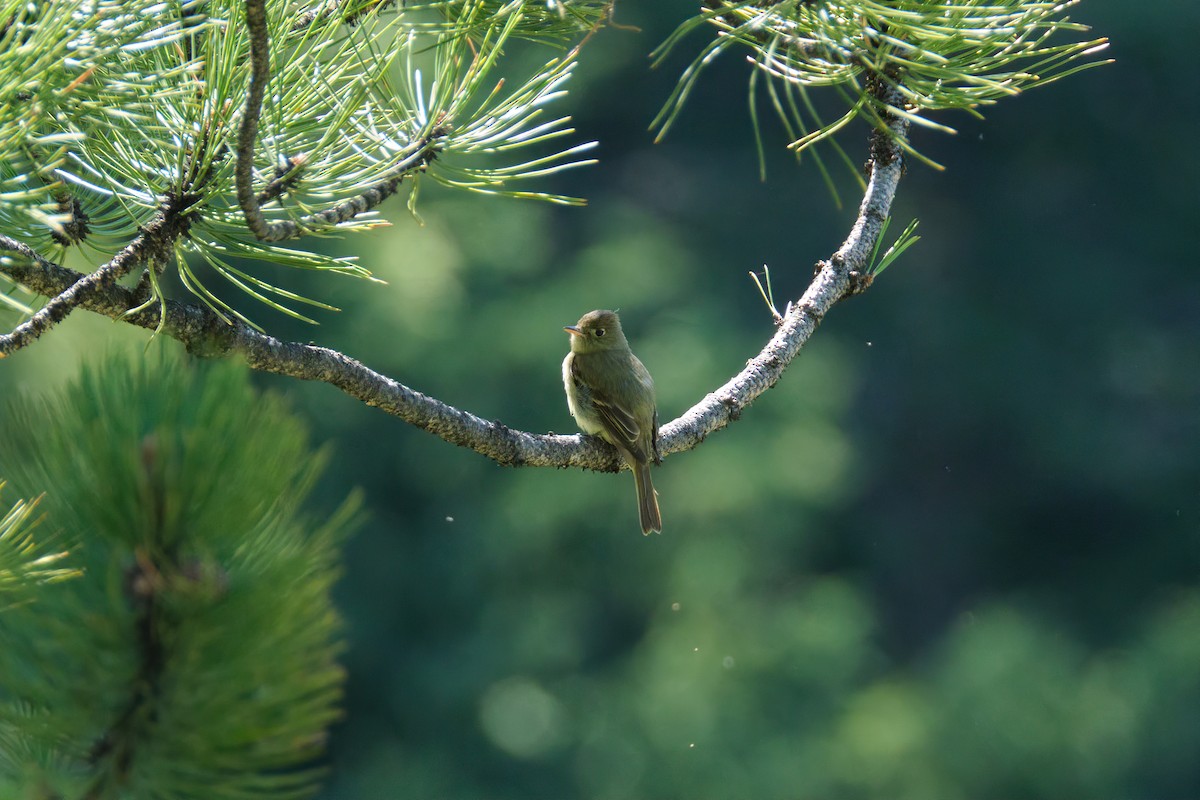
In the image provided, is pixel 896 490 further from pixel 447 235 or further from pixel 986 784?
pixel 447 235

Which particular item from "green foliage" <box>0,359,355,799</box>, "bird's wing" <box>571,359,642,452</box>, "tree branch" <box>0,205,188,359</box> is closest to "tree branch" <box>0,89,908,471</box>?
"tree branch" <box>0,205,188,359</box>

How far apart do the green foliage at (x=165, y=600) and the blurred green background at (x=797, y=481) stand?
5.11 metres

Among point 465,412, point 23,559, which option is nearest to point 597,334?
point 465,412

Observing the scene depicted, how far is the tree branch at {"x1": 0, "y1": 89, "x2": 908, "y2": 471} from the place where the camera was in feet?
5.94

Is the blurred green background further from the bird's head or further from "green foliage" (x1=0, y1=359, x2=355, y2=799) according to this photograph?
"green foliage" (x1=0, y1=359, x2=355, y2=799)

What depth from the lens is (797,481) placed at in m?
10.3

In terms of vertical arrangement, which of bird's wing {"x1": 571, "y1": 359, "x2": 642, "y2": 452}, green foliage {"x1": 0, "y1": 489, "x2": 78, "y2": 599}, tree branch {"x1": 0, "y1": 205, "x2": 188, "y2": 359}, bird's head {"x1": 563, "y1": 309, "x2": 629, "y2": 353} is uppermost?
green foliage {"x1": 0, "y1": 489, "x2": 78, "y2": 599}

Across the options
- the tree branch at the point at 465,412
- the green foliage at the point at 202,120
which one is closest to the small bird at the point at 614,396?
the tree branch at the point at 465,412

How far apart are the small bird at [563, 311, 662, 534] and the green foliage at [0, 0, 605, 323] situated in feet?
4.69

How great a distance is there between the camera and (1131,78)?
575 inches

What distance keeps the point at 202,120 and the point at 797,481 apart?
8829mm

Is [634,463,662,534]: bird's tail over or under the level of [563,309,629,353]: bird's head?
under

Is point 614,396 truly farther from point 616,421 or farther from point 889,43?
point 889,43

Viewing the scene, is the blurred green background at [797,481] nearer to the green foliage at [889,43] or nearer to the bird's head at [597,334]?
the bird's head at [597,334]
